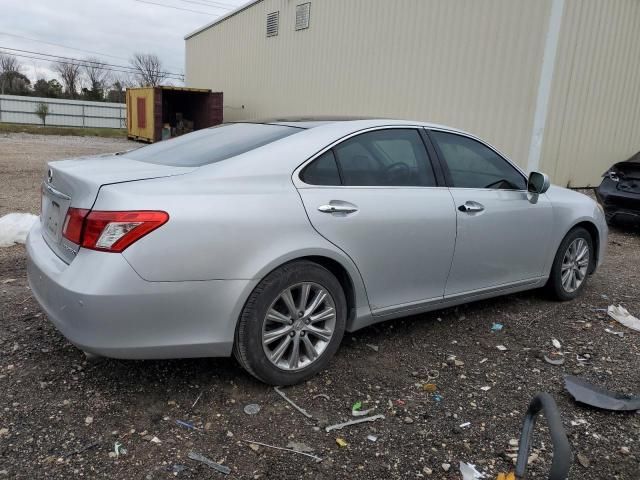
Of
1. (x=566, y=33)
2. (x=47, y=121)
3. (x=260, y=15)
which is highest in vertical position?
(x=260, y=15)

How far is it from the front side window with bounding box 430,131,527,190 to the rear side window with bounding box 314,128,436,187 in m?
0.22

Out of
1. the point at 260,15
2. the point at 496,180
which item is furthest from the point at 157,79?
the point at 496,180

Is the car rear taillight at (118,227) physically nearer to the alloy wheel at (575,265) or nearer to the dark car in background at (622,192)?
the alloy wheel at (575,265)

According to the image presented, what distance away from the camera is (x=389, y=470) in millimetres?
2414

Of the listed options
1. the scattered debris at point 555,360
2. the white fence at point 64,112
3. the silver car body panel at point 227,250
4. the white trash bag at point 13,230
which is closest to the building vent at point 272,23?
the white trash bag at point 13,230

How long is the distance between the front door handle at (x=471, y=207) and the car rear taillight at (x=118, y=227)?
6.68 feet

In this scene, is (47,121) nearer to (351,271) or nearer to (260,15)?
(260,15)

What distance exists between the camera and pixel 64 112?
4359 centimetres

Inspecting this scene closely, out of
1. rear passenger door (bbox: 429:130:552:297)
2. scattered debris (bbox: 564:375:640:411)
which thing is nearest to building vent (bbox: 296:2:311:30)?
rear passenger door (bbox: 429:130:552:297)

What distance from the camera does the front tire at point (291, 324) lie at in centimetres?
279

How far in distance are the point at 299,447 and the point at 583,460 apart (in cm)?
134

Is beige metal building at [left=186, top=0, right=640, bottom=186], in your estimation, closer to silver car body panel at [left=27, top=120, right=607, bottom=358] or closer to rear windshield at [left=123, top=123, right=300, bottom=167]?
silver car body panel at [left=27, top=120, right=607, bottom=358]

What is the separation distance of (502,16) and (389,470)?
9307 mm

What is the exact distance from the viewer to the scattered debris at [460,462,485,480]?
7.82ft
